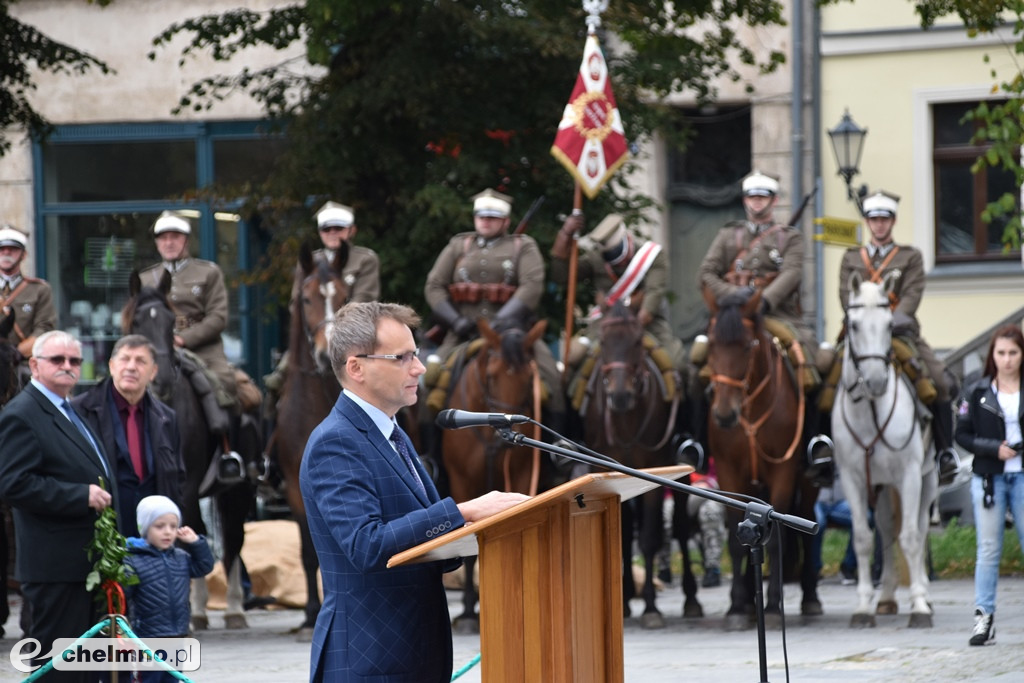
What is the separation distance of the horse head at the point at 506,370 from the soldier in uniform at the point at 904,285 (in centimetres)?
261

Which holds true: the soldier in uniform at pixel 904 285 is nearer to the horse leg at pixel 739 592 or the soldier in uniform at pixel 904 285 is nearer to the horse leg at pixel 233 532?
the horse leg at pixel 739 592

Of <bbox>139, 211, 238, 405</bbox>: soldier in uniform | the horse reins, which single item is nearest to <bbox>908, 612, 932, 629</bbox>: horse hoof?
the horse reins

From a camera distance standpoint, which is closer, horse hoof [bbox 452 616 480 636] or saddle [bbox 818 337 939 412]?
horse hoof [bbox 452 616 480 636]

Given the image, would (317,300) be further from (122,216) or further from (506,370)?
(122,216)

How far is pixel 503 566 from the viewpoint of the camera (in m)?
4.77

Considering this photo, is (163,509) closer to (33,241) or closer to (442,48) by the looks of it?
(442,48)

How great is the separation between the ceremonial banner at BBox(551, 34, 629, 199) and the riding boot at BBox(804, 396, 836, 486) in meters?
2.87

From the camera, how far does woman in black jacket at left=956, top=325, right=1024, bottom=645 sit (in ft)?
37.3

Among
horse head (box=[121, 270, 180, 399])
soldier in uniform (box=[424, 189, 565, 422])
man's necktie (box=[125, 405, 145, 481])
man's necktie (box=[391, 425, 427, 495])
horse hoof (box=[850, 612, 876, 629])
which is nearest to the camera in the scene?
man's necktie (box=[391, 425, 427, 495])

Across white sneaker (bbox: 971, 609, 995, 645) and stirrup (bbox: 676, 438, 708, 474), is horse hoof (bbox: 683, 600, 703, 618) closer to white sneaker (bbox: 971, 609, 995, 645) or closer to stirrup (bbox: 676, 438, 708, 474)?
stirrup (bbox: 676, 438, 708, 474)

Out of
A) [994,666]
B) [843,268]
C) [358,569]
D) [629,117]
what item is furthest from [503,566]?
[629,117]

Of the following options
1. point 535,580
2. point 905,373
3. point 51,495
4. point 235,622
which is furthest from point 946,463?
point 535,580

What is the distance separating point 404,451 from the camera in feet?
17.5

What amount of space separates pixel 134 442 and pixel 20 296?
425cm
